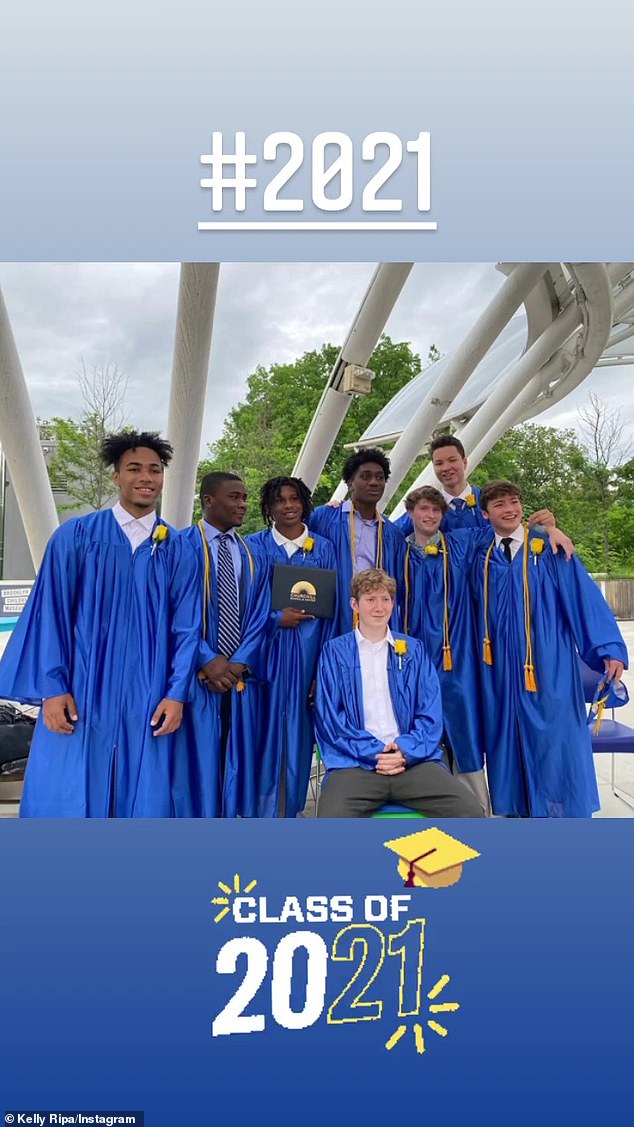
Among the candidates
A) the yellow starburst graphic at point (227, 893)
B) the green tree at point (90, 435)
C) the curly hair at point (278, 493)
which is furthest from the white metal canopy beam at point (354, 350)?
the yellow starburst graphic at point (227, 893)

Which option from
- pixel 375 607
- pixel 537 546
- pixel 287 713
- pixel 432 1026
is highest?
pixel 537 546

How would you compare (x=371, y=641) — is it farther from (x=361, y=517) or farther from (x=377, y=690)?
(x=361, y=517)

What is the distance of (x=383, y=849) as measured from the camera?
1779mm

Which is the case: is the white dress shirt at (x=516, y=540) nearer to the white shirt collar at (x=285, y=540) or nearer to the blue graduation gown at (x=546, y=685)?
the blue graduation gown at (x=546, y=685)

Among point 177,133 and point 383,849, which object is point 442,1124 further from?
point 177,133

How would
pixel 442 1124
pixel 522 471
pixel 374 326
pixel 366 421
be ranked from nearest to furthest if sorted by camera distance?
1. pixel 442 1124
2. pixel 374 326
3. pixel 522 471
4. pixel 366 421

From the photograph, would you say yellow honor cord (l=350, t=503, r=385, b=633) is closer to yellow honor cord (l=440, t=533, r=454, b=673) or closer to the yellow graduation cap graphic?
yellow honor cord (l=440, t=533, r=454, b=673)

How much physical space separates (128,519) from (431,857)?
2.19 m

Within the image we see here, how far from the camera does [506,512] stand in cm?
399

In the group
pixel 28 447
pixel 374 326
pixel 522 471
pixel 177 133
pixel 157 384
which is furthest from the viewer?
pixel 522 471

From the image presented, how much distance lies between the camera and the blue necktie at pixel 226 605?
12.9 ft

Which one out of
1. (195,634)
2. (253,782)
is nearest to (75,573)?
(195,634)

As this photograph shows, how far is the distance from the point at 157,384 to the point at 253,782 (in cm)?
1389

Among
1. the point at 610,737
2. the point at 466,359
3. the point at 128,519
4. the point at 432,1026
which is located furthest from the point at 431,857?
the point at 466,359
